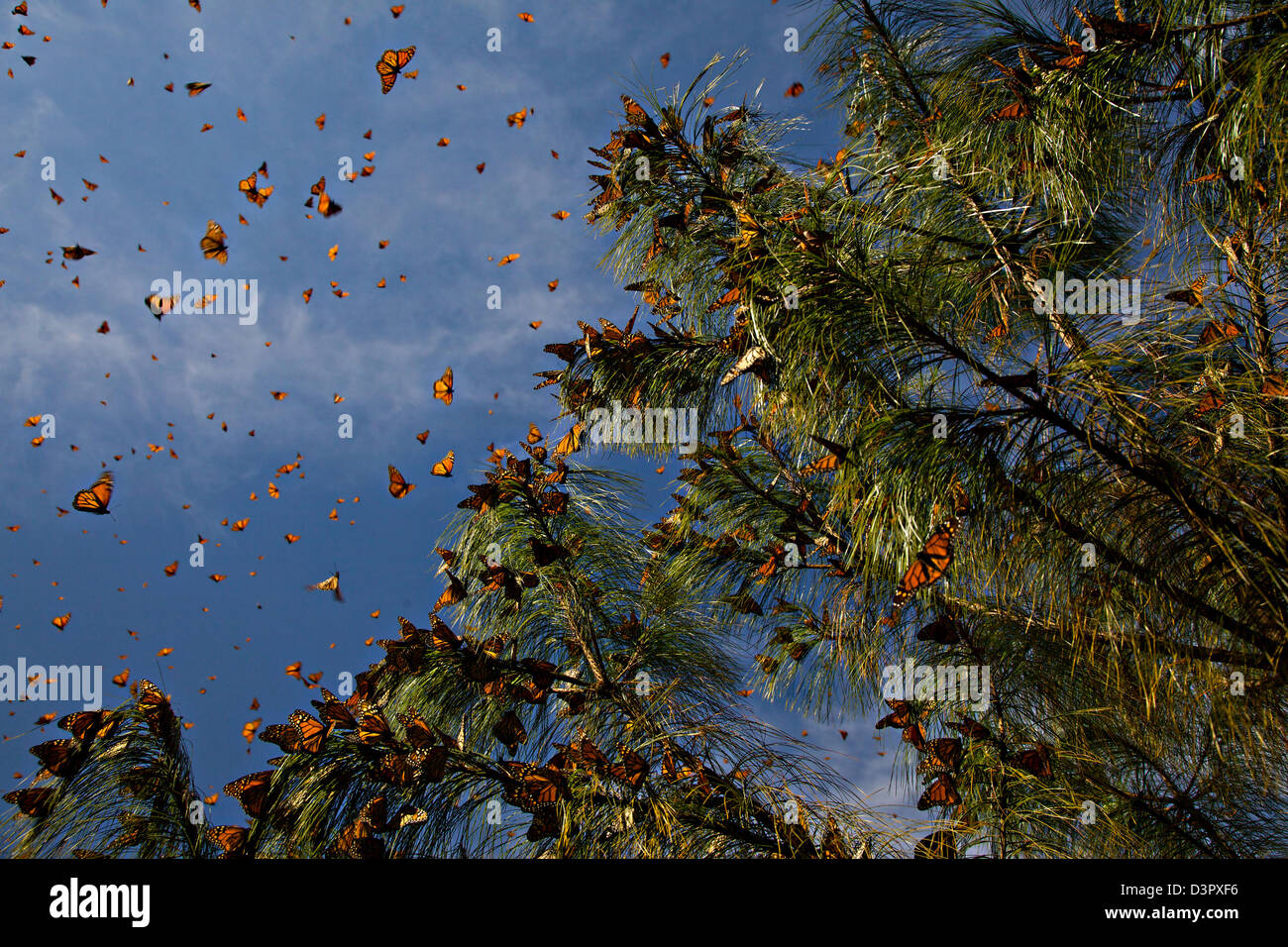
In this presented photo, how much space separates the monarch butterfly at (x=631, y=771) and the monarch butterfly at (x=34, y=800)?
110 centimetres

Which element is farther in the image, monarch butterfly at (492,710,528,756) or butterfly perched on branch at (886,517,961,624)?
monarch butterfly at (492,710,528,756)

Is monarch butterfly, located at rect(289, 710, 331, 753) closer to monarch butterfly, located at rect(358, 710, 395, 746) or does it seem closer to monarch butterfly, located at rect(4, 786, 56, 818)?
monarch butterfly, located at rect(358, 710, 395, 746)

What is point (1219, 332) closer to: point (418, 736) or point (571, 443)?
point (571, 443)

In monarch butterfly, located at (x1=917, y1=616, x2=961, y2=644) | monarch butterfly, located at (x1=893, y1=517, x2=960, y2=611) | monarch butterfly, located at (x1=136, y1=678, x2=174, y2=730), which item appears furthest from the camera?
monarch butterfly, located at (x1=917, y1=616, x2=961, y2=644)

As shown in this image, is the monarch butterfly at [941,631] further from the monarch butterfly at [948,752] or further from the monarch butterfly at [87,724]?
the monarch butterfly at [87,724]

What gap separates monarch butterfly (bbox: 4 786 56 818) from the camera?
1353mm

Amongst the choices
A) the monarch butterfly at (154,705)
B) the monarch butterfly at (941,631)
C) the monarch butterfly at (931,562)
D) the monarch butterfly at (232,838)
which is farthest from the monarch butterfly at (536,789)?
the monarch butterfly at (941,631)

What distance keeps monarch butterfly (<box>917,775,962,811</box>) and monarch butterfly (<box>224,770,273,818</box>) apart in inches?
57.4

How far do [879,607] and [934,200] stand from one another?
1.31 meters

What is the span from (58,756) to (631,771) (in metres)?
1.14

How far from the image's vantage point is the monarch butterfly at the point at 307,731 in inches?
57.2

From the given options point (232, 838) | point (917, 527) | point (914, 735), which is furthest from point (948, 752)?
point (232, 838)

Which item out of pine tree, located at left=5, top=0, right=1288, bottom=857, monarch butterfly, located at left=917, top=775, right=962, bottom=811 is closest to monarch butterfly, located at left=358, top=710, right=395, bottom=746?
pine tree, located at left=5, top=0, right=1288, bottom=857
